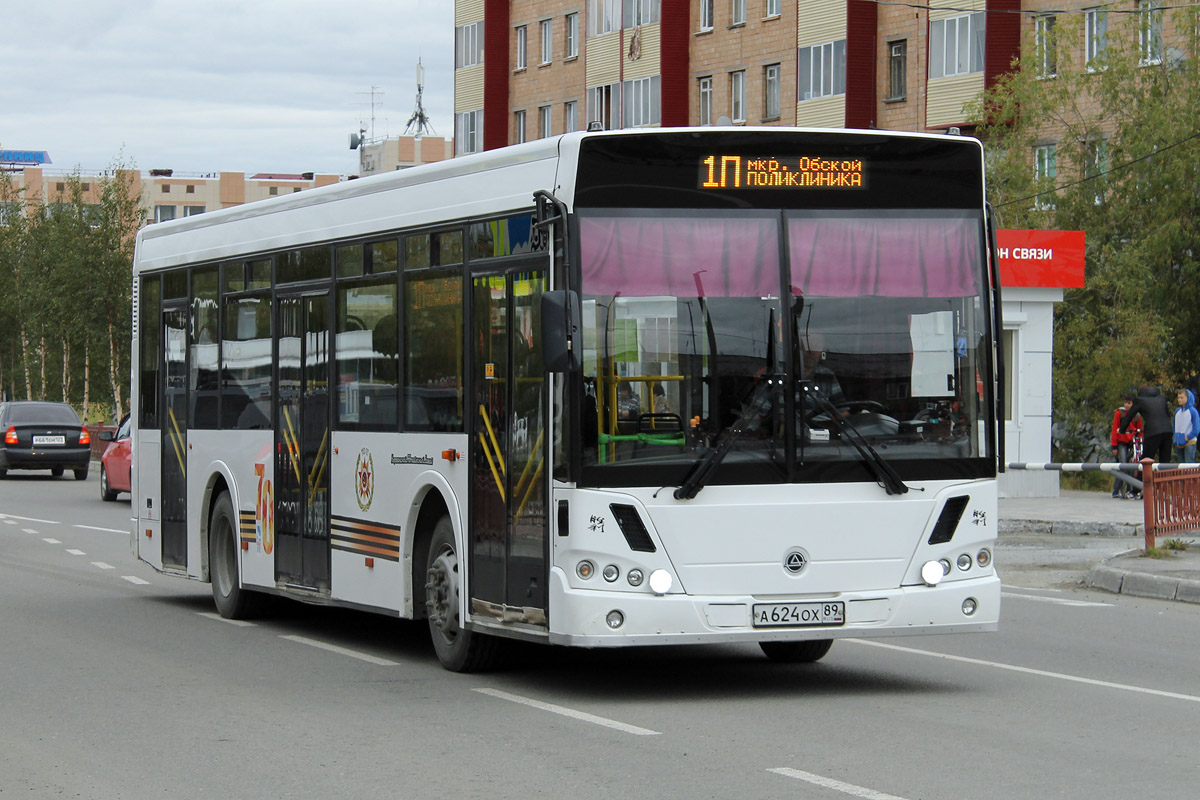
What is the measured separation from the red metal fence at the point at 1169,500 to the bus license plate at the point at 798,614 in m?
9.71

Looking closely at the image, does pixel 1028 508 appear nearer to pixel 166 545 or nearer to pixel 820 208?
pixel 166 545

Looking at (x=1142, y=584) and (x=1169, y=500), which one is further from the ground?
(x=1169, y=500)

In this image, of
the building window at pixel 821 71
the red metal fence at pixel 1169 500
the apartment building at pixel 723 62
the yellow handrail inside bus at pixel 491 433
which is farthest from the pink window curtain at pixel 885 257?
the building window at pixel 821 71

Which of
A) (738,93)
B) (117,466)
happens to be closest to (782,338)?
(117,466)

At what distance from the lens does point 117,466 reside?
3247 cm

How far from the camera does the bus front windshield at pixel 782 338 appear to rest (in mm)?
9305

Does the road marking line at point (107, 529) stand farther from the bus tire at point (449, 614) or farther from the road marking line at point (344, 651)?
the bus tire at point (449, 614)

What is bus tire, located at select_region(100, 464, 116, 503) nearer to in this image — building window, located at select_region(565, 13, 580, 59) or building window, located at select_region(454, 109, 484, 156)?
building window, located at select_region(565, 13, 580, 59)

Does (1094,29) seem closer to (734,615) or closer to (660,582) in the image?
(734,615)

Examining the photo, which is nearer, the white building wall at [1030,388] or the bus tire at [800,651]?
the bus tire at [800,651]

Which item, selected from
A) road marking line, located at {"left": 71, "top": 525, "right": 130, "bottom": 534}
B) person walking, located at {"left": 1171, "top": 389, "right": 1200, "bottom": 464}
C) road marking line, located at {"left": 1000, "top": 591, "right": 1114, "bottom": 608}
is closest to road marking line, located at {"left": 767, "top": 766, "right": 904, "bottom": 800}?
road marking line, located at {"left": 1000, "top": 591, "right": 1114, "bottom": 608}

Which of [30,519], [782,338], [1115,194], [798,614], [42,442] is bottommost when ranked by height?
[30,519]

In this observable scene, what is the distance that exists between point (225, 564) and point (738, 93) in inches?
1913

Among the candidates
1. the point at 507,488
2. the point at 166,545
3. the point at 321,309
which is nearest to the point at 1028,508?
the point at 166,545
